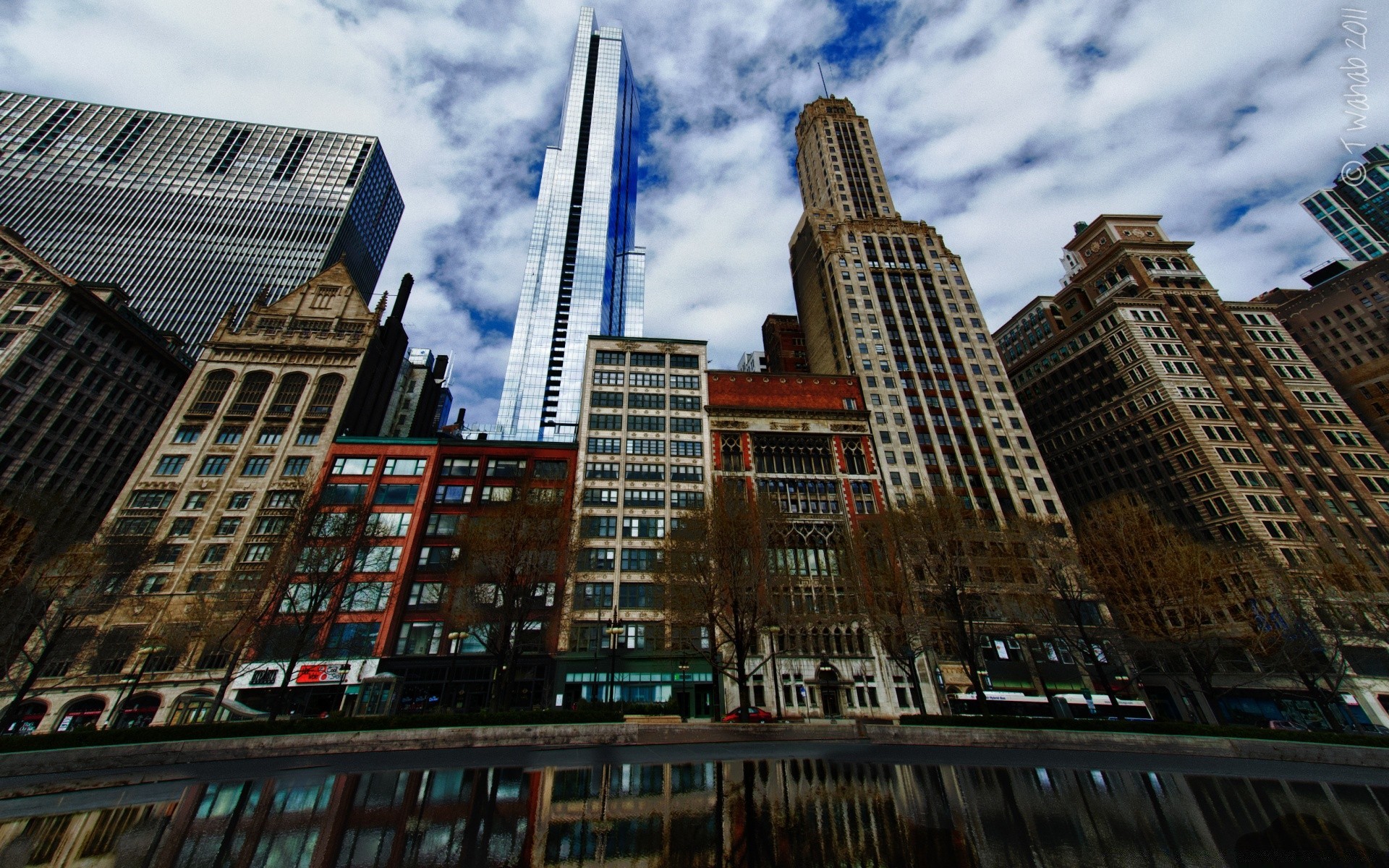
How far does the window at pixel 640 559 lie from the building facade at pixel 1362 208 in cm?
20049

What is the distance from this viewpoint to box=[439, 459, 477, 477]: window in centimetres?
5512

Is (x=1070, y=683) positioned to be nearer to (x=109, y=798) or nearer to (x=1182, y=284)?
(x=109, y=798)

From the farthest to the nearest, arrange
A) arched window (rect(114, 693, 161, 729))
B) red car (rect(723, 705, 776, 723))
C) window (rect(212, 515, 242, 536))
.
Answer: window (rect(212, 515, 242, 536)) → arched window (rect(114, 693, 161, 729)) → red car (rect(723, 705, 776, 723))

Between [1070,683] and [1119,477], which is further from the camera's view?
[1119,477]

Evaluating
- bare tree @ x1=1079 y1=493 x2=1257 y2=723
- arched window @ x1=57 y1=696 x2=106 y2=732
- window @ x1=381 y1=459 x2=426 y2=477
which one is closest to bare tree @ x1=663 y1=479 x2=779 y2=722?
window @ x1=381 y1=459 x2=426 y2=477

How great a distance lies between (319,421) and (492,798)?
55.3m

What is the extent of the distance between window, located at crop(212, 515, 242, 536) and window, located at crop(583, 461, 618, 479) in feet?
105

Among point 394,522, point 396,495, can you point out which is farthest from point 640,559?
point 396,495

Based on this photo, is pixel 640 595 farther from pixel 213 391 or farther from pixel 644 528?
pixel 213 391

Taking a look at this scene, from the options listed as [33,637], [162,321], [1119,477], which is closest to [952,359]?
[1119,477]

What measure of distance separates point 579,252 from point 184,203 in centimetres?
7978

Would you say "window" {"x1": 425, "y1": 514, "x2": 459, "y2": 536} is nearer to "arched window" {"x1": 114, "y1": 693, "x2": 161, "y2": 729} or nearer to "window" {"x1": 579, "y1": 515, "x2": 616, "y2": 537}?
"window" {"x1": 579, "y1": 515, "x2": 616, "y2": 537}

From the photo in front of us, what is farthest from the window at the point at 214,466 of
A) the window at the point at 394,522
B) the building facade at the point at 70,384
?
the window at the point at 394,522

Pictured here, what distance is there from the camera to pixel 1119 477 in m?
72.9
